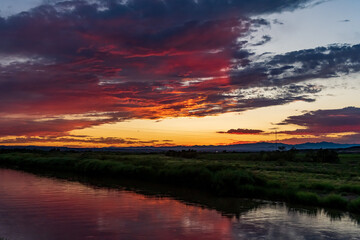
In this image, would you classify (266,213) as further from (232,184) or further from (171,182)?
(171,182)

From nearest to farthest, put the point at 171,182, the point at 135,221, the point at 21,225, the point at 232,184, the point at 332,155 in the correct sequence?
the point at 21,225
the point at 135,221
the point at 232,184
the point at 171,182
the point at 332,155

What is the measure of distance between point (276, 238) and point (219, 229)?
3564 mm

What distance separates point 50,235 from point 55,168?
1909 inches

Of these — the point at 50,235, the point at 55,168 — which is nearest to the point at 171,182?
the point at 50,235

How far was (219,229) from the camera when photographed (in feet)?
69.4

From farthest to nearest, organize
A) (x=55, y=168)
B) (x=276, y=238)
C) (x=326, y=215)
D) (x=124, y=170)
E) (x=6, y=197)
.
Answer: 1. (x=55, y=168)
2. (x=124, y=170)
3. (x=6, y=197)
4. (x=326, y=215)
5. (x=276, y=238)

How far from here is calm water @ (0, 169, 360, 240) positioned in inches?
773

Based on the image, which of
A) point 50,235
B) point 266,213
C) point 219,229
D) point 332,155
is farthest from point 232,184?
point 332,155

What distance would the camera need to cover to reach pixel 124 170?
5166cm

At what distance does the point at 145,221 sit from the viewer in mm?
22953

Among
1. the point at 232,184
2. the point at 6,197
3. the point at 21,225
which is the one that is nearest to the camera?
the point at 21,225

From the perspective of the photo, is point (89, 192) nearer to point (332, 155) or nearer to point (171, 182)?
point (171, 182)

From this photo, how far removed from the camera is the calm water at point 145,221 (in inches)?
773

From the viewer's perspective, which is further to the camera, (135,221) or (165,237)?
(135,221)
